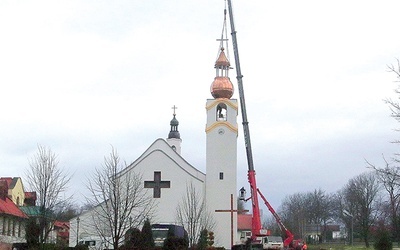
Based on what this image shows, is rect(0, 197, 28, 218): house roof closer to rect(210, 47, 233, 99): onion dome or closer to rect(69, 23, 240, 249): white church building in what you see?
rect(69, 23, 240, 249): white church building

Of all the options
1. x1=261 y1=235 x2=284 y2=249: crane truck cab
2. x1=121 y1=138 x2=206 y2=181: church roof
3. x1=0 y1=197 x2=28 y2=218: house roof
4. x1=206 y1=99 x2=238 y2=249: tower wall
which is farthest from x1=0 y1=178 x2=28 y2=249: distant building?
x1=206 y1=99 x2=238 y2=249: tower wall

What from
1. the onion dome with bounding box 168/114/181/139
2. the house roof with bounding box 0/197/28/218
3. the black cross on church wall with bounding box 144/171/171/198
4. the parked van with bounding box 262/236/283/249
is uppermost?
the onion dome with bounding box 168/114/181/139

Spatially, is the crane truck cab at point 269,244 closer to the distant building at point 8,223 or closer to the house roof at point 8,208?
the distant building at point 8,223

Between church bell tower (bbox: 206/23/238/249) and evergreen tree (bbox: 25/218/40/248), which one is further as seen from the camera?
church bell tower (bbox: 206/23/238/249)

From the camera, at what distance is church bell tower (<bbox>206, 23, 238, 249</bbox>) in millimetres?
64750

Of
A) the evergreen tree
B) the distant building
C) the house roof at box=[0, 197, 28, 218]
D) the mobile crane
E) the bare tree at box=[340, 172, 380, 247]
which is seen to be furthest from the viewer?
the bare tree at box=[340, 172, 380, 247]

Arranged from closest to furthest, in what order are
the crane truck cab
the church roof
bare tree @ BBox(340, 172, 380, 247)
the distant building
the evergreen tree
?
the evergreen tree, the distant building, the crane truck cab, the church roof, bare tree @ BBox(340, 172, 380, 247)

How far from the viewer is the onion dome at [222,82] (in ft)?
217

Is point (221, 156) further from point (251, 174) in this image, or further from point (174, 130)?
point (174, 130)

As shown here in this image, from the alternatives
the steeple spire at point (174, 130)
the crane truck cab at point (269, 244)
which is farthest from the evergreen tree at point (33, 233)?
the steeple spire at point (174, 130)

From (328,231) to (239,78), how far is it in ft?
234

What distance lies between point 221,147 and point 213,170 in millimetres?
2511

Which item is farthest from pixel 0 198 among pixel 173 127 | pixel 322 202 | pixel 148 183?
pixel 322 202

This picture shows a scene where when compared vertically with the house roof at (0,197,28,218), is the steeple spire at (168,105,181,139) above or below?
above
